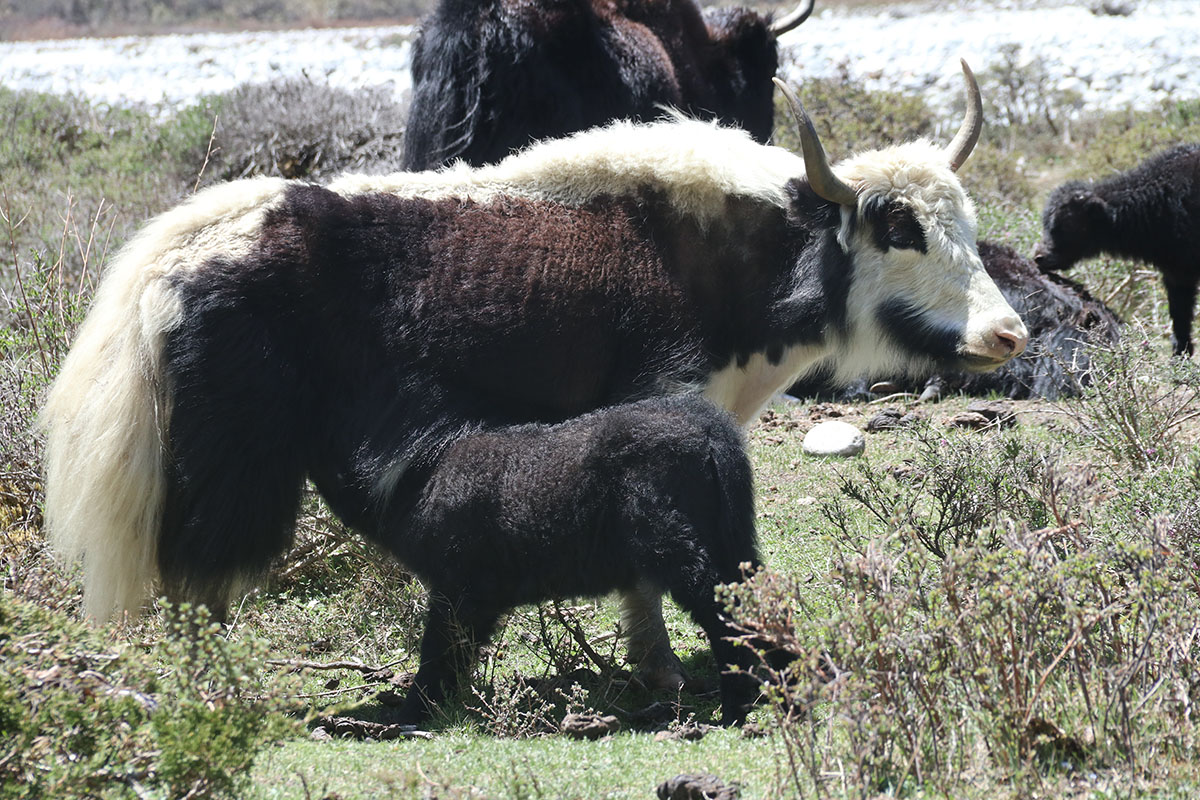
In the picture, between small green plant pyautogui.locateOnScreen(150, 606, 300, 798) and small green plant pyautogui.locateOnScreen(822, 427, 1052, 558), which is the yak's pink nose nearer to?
small green plant pyautogui.locateOnScreen(822, 427, 1052, 558)

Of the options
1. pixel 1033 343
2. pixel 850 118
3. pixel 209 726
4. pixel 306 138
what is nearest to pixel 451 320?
pixel 209 726

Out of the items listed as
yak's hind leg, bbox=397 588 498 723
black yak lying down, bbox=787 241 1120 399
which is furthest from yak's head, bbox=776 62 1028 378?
black yak lying down, bbox=787 241 1120 399

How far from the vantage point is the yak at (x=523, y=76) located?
7.25 metres

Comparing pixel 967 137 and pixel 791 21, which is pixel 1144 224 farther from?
pixel 967 137

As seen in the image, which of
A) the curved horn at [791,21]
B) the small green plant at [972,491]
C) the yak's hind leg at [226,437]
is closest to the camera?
the yak's hind leg at [226,437]

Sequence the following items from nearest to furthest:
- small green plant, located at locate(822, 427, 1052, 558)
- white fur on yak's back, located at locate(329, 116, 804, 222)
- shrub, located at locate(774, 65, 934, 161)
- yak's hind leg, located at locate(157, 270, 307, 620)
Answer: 1. yak's hind leg, located at locate(157, 270, 307, 620)
2. white fur on yak's back, located at locate(329, 116, 804, 222)
3. small green plant, located at locate(822, 427, 1052, 558)
4. shrub, located at locate(774, 65, 934, 161)

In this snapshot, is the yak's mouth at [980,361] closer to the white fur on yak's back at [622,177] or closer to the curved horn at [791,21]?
the white fur on yak's back at [622,177]

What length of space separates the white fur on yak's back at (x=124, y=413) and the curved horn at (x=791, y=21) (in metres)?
5.35

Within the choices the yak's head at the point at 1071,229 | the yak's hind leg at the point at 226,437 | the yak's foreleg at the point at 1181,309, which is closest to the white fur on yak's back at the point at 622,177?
the yak's hind leg at the point at 226,437

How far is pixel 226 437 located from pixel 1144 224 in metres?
7.86

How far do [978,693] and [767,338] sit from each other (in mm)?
1832

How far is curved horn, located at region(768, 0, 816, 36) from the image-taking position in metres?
8.98

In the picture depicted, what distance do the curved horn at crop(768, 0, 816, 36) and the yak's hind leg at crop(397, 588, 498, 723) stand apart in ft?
18.9

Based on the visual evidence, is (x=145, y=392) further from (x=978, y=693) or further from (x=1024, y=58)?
(x=1024, y=58)
